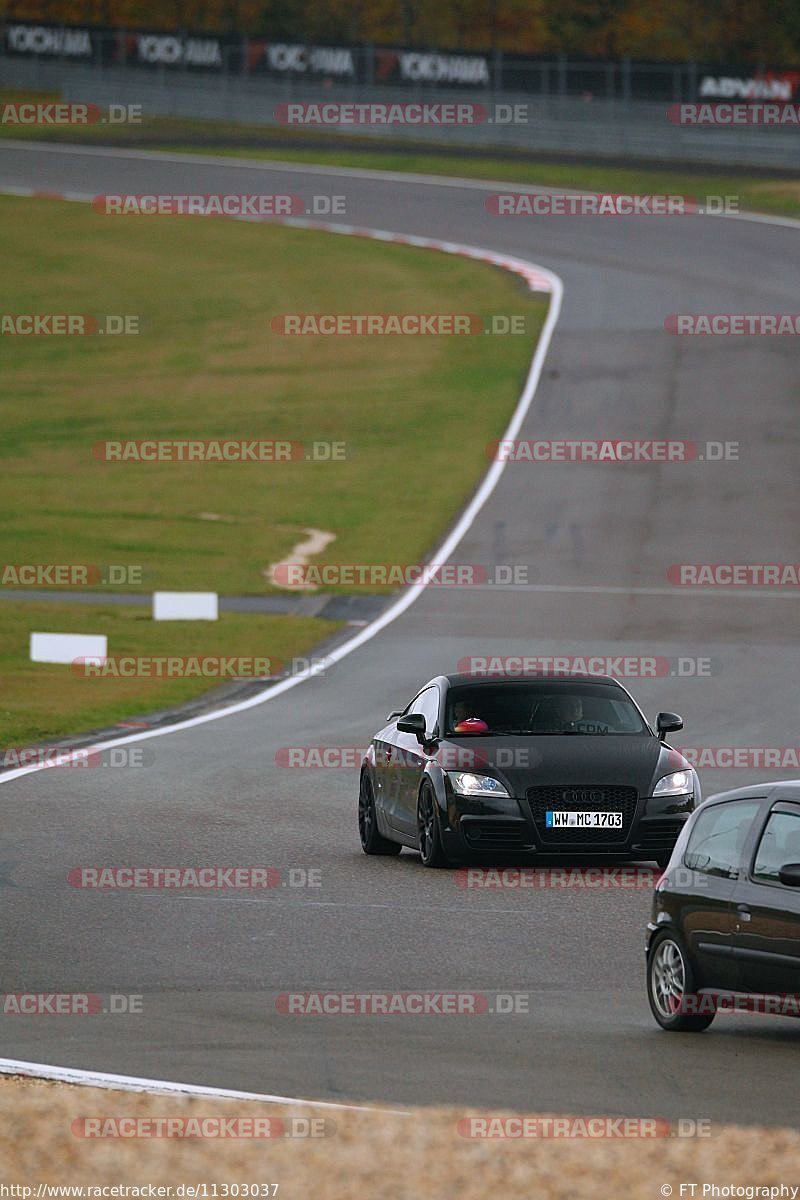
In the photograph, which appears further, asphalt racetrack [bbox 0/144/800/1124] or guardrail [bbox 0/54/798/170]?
guardrail [bbox 0/54/798/170]

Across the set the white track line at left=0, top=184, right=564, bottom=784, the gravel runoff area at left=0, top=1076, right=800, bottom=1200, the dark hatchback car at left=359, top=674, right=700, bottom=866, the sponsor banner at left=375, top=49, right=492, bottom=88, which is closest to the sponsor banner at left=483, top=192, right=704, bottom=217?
the white track line at left=0, top=184, right=564, bottom=784

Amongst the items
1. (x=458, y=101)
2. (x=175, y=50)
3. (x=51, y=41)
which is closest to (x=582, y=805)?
(x=458, y=101)

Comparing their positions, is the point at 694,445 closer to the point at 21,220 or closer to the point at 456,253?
the point at 456,253

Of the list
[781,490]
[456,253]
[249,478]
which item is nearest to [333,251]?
[456,253]

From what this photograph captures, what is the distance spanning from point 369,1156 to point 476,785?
28.4ft

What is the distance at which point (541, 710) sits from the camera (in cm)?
1617

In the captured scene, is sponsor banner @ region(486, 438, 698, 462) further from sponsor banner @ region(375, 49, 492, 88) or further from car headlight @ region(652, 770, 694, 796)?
sponsor banner @ region(375, 49, 492, 88)

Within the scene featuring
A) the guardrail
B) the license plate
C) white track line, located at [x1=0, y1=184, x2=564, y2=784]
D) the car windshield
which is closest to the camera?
the license plate

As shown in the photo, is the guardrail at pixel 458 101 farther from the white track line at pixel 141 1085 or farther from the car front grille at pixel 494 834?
the white track line at pixel 141 1085

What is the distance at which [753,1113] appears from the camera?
7.75 m

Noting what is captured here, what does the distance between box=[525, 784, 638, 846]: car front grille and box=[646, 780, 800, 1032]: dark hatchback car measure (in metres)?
4.37

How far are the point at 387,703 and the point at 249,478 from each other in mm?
19723

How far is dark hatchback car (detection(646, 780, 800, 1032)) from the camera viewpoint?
9.52 meters

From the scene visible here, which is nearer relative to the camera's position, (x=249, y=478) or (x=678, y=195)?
(x=249, y=478)
